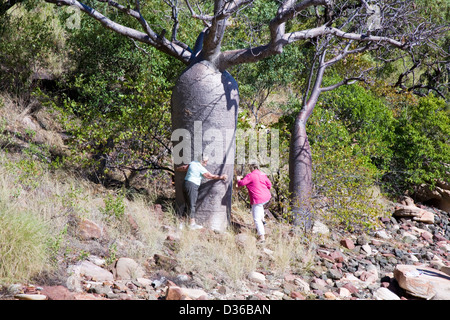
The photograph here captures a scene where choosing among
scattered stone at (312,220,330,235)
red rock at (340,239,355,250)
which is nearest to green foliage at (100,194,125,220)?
scattered stone at (312,220,330,235)

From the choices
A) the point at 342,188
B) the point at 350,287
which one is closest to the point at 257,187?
the point at 342,188

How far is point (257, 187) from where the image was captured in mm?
6535

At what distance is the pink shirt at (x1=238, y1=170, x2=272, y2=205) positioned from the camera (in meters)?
6.49

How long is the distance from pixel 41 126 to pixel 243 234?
5276 millimetres

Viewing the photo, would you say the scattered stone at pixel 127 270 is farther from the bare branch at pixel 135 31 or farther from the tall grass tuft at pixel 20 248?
the bare branch at pixel 135 31

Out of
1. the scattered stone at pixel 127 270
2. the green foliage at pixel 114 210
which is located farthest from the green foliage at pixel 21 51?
the scattered stone at pixel 127 270

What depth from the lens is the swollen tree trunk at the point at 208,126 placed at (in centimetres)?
635

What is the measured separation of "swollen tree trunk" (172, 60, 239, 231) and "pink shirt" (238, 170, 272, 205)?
0.97 feet

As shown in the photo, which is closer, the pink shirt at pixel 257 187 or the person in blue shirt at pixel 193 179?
the person in blue shirt at pixel 193 179

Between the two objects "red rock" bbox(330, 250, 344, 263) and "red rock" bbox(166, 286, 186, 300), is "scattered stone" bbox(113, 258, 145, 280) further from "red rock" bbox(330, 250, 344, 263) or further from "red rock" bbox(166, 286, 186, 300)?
"red rock" bbox(330, 250, 344, 263)

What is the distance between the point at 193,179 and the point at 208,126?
2.41 feet

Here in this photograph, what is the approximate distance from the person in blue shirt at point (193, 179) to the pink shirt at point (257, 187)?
410mm

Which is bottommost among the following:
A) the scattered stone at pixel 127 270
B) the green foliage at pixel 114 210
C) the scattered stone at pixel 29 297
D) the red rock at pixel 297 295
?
the red rock at pixel 297 295

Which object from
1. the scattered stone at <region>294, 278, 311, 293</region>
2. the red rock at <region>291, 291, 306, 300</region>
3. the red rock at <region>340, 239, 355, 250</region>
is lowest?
the red rock at <region>291, 291, 306, 300</region>
